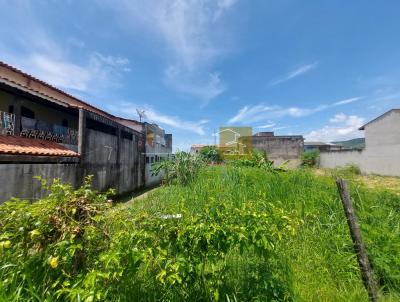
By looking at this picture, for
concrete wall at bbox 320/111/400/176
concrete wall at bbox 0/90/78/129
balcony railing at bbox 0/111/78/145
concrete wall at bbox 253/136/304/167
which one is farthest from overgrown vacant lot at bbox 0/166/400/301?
concrete wall at bbox 253/136/304/167

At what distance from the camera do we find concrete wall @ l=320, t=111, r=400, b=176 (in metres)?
18.9

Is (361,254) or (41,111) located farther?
(41,111)

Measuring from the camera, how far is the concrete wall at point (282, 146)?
3023cm

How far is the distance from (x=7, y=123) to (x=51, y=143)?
1.67 metres

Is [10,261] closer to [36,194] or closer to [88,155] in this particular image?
[36,194]

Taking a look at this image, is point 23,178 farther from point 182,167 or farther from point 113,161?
point 113,161

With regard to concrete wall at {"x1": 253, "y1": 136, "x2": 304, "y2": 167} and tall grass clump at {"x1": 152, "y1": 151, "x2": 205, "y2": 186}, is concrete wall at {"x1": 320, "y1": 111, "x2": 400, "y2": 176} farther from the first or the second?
tall grass clump at {"x1": 152, "y1": 151, "x2": 205, "y2": 186}

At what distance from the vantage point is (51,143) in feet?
30.3

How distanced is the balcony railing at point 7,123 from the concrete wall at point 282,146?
2731 centimetres

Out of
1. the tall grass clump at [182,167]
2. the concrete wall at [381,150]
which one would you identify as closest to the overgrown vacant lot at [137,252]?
the tall grass clump at [182,167]

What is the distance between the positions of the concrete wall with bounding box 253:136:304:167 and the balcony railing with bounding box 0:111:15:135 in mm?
27308

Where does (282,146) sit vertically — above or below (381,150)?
above

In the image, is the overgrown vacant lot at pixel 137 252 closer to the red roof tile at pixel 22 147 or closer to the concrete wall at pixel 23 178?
the concrete wall at pixel 23 178

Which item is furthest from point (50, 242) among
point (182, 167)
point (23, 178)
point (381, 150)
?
point (381, 150)
